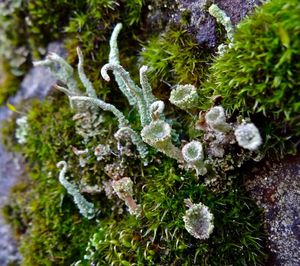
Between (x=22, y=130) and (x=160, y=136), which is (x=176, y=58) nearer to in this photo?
(x=160, y=136)

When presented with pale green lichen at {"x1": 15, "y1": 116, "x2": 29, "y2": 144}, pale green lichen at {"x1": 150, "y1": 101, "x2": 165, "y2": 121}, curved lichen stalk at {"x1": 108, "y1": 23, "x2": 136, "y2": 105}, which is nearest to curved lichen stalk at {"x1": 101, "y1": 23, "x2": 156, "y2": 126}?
curved lichen stalk at {"x1": 108, "y1": 23, "x2": 136, "y2": 105}

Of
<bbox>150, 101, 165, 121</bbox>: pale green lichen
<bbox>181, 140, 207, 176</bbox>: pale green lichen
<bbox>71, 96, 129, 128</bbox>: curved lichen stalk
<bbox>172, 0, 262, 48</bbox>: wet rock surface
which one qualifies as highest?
<bbox>172, 0, 262, 48</bbox>: wet rock surface

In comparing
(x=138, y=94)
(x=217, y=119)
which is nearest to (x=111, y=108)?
(x=138, y=94)

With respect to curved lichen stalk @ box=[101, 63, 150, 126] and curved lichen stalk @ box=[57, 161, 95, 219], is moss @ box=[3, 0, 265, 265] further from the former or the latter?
curved lichen stalk @ box=[101, 63, 150, 126]

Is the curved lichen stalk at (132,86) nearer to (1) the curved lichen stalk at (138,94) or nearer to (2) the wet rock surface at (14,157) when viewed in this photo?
(1) the curved lichen stalk at (138,94)

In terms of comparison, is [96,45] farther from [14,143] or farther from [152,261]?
[152,261]

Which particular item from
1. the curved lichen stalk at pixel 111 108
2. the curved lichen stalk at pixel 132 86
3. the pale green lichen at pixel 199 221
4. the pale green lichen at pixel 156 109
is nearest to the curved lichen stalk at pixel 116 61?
the curved lichen stalk at pixel 132 86
